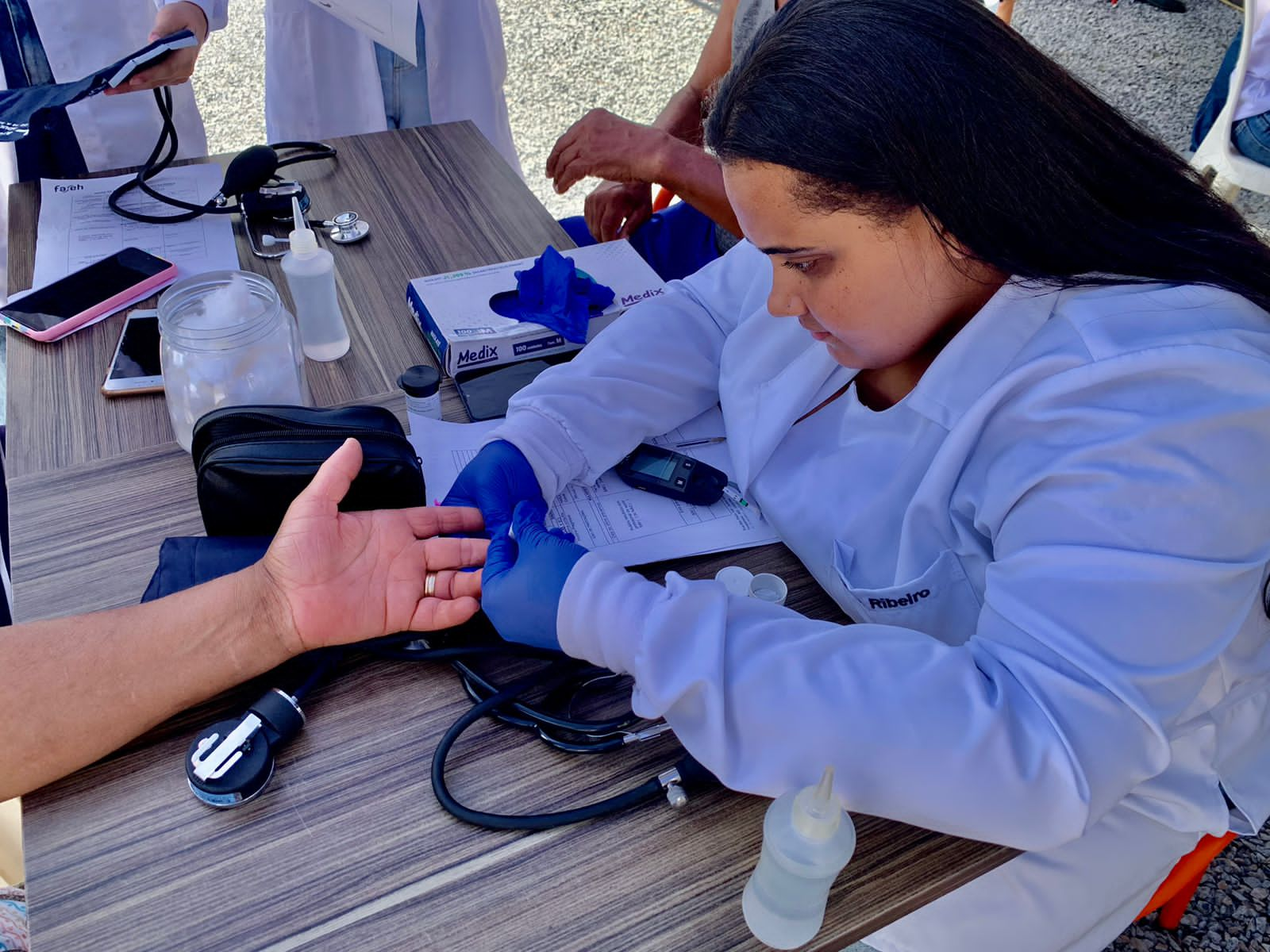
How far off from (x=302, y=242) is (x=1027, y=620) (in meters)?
0.96

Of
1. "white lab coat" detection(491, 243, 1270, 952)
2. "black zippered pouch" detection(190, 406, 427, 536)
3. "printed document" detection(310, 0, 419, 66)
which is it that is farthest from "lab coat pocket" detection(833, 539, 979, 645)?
"printed document" detection(310, 0, 419, 66)

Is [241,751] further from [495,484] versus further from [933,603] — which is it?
[933,603]

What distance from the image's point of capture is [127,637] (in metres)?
→ 0.87

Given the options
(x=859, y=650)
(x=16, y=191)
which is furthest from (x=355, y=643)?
(x=16, y=191)

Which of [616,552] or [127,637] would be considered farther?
[616,552]

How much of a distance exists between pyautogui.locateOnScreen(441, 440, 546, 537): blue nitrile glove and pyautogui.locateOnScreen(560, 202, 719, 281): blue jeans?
0.97 m

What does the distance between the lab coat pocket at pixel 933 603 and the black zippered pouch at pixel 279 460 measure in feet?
1.60

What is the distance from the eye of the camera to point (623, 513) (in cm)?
111

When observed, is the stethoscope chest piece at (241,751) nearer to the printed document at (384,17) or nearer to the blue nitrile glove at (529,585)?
the blue nitrile glove at (529,585)

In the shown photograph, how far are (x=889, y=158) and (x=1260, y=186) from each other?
2486 mm

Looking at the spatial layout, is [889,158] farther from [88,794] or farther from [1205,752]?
[88,794]

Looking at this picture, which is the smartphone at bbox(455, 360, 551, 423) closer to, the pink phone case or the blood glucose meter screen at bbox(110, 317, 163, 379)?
the blood glucose meter screen at bbox(110, 317, 163, 379)

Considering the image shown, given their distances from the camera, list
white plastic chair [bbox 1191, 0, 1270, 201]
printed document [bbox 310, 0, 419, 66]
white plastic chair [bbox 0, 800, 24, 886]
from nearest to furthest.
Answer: white plastic chair [bbox 0, 800, 24, 886], printed document [bbox 310, 0, 419, 66], white plastic chair [bbox 1191, 0, 1270, 201]

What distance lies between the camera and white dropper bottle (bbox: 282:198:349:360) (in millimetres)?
1233
